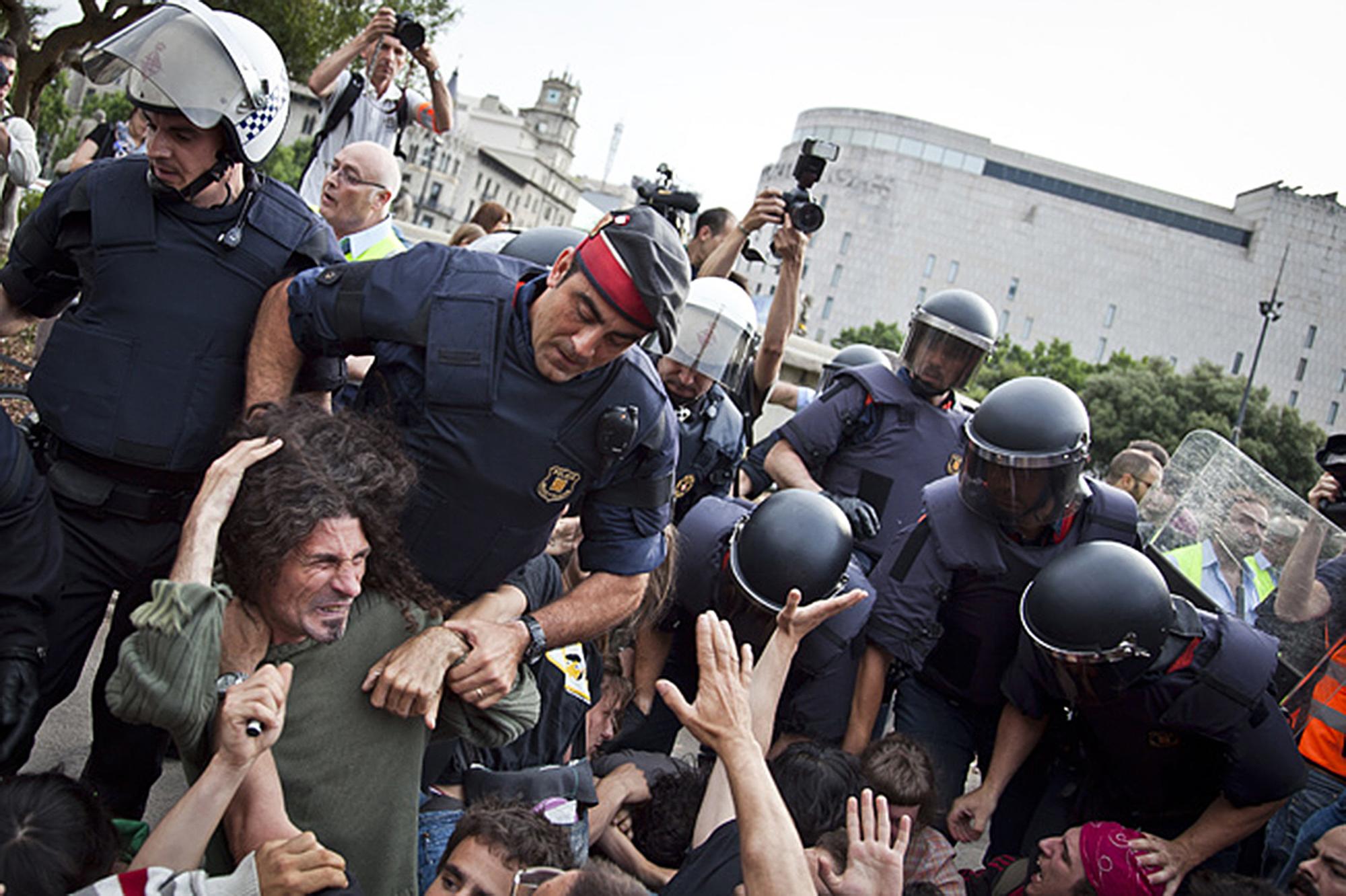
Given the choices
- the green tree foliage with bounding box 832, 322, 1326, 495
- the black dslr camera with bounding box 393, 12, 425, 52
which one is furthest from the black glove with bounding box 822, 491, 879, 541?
the green tree foliage with bounding box 832, 322, 1326, 495

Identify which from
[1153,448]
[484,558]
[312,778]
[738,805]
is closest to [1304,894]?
[738,805]

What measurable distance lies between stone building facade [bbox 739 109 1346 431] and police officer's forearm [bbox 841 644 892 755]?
242 ft

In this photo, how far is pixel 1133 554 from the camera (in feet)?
11.2

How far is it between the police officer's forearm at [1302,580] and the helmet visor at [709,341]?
217 centimetres

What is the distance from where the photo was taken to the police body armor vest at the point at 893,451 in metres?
4.58

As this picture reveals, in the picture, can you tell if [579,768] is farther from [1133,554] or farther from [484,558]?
[1133,554]

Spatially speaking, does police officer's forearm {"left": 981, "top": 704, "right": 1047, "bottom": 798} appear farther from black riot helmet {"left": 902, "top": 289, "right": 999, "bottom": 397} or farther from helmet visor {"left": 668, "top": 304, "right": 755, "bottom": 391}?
helmet visor {"left": 668, "top": 304, "right": 755, "bottom": 391}

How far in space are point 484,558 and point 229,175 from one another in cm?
113

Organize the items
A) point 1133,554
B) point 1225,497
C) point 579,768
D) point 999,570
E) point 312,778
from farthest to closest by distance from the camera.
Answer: point 1225,497
point 999,570
point 1133,554
point 579,768
point 312,778

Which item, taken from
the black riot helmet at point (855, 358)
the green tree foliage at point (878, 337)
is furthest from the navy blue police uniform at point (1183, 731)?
the green tree foliage at point (878, 337)

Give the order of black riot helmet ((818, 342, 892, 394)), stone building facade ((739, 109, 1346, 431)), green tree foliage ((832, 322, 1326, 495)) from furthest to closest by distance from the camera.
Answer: stone building facade ((739, 109, 1346, 431))
green tree foliage ((832, 322, 1326, 495))
black riot helmet ((818, 342, 892, 394))

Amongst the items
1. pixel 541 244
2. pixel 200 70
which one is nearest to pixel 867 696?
pixel 541 244

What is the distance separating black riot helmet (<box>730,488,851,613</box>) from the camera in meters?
3.50

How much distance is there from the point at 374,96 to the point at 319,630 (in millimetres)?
4377
